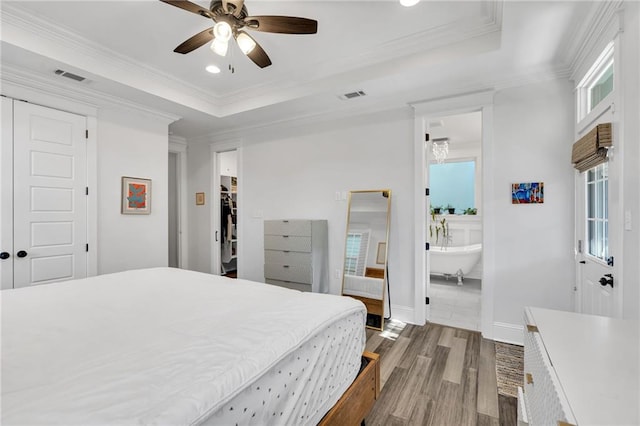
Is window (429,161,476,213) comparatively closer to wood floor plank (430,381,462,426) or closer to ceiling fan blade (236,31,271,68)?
wood floor plank (430,381,462,426)

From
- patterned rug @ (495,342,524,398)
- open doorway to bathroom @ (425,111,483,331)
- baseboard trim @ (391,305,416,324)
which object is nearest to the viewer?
patterned rug @ (495,342,524,398)

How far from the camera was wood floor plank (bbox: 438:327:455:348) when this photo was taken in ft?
9.04

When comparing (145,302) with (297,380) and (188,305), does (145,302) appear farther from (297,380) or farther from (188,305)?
(297,380)

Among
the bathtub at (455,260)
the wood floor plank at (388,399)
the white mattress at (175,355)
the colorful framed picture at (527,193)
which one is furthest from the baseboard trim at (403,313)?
the bathtub at (455,260)

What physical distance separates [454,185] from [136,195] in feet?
18.0

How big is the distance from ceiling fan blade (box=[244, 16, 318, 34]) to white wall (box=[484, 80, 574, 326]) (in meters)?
2.05

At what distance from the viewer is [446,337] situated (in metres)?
2.88

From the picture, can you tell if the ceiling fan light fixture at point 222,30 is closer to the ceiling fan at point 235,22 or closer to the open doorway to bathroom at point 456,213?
the ceiling fan at point 235,22

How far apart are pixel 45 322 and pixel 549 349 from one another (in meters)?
1.99

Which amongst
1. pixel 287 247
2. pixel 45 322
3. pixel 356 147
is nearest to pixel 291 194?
pixel 287 247

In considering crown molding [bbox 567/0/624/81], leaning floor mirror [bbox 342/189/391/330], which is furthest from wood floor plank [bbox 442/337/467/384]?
crown molding [bbox 567/0/624/81]

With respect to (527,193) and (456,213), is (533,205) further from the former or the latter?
(456,213)

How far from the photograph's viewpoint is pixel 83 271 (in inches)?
122

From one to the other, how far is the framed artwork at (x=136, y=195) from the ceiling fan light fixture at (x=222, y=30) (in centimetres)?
236
